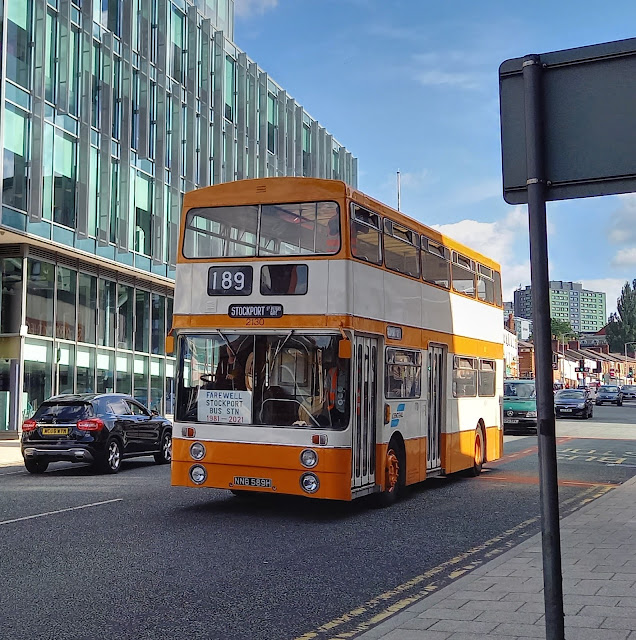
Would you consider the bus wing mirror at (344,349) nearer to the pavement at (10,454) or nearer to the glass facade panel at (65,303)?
the pavement at (10,454)

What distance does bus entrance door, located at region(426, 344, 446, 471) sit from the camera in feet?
48.5

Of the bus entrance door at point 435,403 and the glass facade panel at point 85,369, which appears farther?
the glass facade panel at point 85,369

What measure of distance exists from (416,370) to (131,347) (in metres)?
22.8

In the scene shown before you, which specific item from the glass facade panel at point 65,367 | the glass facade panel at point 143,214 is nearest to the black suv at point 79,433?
the glass facade panel at point 65,367

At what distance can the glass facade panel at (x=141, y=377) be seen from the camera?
35500mm

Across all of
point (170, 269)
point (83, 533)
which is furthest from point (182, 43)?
point (83, 533)

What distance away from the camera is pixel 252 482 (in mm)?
11648

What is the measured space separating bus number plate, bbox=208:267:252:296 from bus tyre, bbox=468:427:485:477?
7.14m

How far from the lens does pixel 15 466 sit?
2014cm

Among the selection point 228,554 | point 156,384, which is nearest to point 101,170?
point 156,384

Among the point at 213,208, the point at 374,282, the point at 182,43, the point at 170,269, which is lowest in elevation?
the point at 374,282

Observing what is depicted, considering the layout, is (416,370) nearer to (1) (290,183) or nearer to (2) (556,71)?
(1) (290,183)

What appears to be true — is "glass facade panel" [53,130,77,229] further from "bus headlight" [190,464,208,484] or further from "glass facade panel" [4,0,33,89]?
"bus headlight" [190,464,208,484]

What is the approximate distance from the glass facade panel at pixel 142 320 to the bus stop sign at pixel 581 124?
3259cm
